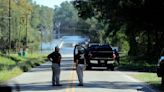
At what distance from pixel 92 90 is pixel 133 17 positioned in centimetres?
2087

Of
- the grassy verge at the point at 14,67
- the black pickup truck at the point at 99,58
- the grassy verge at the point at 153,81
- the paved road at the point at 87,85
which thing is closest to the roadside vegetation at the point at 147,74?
the grassy verge at the point at 153,81

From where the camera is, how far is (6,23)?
124m

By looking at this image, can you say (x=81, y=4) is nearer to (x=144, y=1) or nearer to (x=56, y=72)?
(x=144, y=1)

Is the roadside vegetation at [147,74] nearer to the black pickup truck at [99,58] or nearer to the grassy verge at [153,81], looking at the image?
the grassy verge at [153,81]

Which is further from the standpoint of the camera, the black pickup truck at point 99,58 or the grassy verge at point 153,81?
the black pickup truck at point 99,58

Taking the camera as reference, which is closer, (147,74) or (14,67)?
(147,74)

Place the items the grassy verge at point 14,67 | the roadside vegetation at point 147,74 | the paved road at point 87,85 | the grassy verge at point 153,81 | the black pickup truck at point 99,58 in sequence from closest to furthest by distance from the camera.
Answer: the paved road at point 87,85 < the grassy verge at point 153,81 < the roadside vegetation at point 147,74 < the grassy verge at point 14,67 < the black pickup truck at point 99,58

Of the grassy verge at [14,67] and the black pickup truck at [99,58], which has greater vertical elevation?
the black pickup truck at [99,58]

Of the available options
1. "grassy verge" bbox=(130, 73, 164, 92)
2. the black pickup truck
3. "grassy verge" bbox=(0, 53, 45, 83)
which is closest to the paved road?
"grassy verge" bbox=(130, 73, 164, 92)

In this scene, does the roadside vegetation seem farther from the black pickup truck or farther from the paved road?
the black pickup truck

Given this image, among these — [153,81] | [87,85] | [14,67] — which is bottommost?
[14,67]

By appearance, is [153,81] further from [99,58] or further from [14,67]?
[14,67]

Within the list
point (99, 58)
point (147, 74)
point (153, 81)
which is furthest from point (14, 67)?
point (153, 81)

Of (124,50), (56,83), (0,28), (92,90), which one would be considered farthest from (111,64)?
(0,28)
